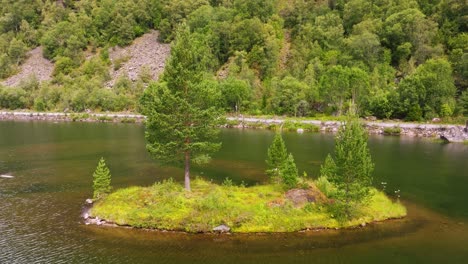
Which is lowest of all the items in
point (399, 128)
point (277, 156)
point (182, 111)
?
point (399, 128)

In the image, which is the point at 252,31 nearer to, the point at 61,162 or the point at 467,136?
the point at 467,136

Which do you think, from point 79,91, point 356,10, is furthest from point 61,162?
point 356,10

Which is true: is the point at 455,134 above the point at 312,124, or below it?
below

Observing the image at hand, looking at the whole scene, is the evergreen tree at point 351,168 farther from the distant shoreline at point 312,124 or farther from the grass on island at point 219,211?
the distant shoreline at point 312,124

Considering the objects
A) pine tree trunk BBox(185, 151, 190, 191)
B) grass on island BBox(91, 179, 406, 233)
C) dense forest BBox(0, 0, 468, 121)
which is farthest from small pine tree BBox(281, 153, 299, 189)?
dense forest BBox(0, 0, 468, 121)

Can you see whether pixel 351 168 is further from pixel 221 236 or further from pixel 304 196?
pixel 221 236

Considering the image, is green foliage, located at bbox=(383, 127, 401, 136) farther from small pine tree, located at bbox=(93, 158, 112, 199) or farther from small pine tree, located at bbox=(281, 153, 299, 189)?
small pine tree, located at bbox=(93, 158, 112, 199)

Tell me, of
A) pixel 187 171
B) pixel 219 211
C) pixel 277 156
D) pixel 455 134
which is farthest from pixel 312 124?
pixel 219 211
